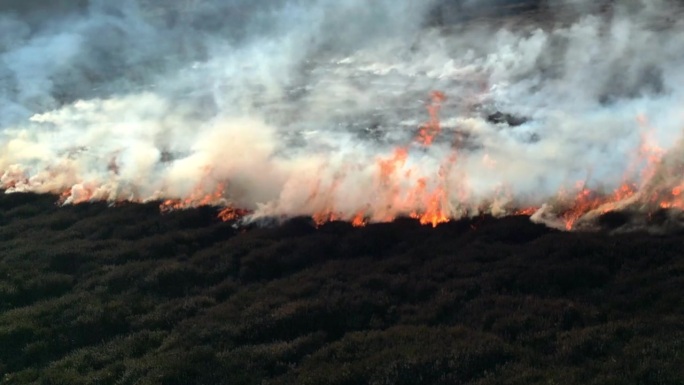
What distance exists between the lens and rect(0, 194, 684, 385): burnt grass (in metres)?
14.2

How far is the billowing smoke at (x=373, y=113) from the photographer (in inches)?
933

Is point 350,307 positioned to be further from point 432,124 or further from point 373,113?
point 373,113

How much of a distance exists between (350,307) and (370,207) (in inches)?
290

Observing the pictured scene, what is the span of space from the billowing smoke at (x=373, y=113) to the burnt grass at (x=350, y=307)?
2.25m

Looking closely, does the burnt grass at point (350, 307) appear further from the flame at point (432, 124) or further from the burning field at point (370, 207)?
the flame at point (432, 124)

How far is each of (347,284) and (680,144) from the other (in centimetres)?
1186

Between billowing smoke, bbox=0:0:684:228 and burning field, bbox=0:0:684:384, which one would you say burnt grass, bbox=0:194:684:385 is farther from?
billowing smoke, bbox=0:0:684:228

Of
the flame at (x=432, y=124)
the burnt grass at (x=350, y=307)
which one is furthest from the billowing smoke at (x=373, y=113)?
the burnt grass at (x=350, y=307)

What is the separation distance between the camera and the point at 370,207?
24.6 metres

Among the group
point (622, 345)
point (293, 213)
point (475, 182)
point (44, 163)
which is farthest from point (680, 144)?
point (44, 163)

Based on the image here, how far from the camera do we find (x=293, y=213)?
2572 centimetres

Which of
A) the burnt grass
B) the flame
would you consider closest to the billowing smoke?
the flame

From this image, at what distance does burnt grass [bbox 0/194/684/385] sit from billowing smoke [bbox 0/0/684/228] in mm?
2247

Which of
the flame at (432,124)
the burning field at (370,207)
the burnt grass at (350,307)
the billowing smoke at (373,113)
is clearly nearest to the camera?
the burnt grass at (350,307)
